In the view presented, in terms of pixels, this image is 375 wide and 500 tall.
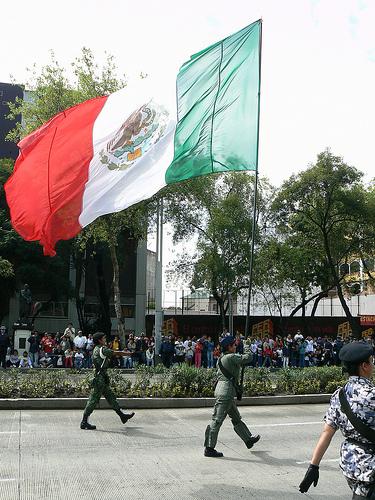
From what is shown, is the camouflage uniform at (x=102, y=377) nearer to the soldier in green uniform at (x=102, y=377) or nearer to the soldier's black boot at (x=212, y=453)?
the soldier in green uniform at (x=102, y=377)

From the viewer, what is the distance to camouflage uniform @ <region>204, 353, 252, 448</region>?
8500 mm

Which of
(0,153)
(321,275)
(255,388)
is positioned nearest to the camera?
(255,388)

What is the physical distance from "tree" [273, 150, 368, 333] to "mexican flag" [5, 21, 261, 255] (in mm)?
22032

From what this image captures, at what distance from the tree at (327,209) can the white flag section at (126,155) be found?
22.1 m

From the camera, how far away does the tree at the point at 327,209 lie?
3186 cm

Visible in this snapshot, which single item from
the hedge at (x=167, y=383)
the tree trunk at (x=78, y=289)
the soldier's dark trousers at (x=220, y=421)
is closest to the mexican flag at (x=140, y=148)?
the soldier's dark trousers at (x=220, y=421)

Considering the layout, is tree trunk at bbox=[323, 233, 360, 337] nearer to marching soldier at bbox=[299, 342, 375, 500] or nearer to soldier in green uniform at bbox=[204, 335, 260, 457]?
soldier in green uniform at bbox=[204, 335, 260, 457]

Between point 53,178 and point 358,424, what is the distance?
25.8ft

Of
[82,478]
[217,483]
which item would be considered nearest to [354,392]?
[217,483]

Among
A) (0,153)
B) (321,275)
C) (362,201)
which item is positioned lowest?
(321,275)

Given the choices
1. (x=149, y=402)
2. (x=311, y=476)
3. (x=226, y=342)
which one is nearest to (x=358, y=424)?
(x=311, y=476)

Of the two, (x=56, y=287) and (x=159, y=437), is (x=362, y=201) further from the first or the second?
(x=159, y=437)

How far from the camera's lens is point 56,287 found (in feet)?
125

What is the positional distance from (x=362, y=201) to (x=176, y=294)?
534 inches
